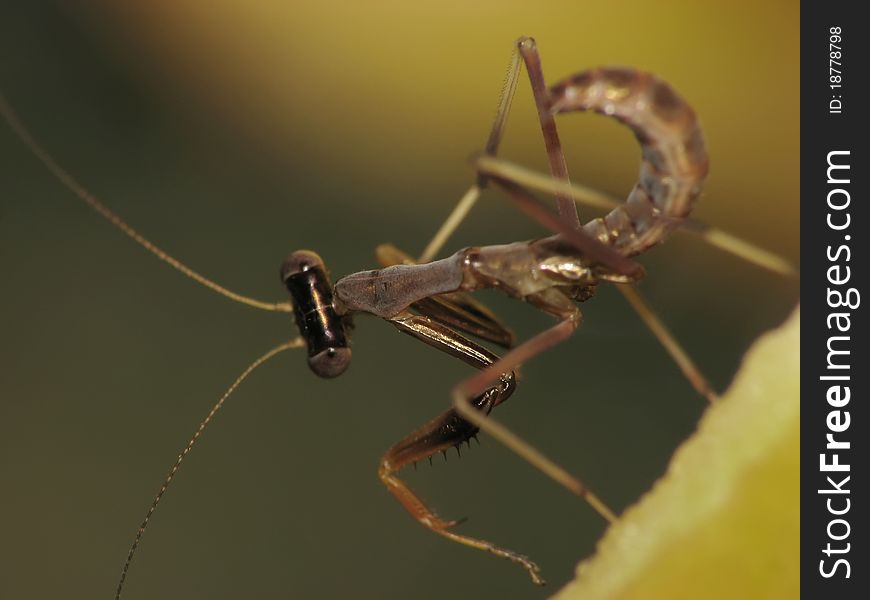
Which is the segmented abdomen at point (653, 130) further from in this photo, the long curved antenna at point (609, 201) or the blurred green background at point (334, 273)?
the blurred green background at point (334, 273)

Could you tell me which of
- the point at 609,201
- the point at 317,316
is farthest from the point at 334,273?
the point at 609,201

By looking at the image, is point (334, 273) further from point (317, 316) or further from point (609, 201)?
point (609, 201)

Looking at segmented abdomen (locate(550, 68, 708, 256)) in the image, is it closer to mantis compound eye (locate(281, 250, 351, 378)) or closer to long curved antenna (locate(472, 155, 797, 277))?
long curved antenna (locate(472, 155, 797, 277))

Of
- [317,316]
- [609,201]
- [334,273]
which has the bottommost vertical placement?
[609,201]

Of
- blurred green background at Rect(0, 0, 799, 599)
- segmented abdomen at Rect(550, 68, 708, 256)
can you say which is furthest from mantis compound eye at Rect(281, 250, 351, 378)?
segmented abdomen at Rect(550, 68, 708, 256)

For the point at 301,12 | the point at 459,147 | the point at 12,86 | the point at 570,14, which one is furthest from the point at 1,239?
the point at 570,14
